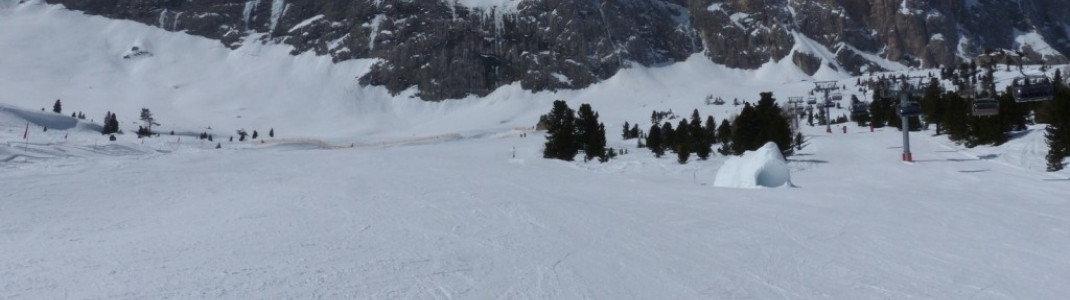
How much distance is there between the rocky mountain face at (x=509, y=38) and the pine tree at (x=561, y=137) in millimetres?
126336

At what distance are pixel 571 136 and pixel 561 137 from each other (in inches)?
23.6

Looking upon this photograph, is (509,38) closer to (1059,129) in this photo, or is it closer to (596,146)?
(596,146)

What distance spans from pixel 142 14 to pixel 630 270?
19803cm

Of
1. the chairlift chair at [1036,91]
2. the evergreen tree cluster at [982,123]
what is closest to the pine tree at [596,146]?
the chairlift chair at [1036,91]

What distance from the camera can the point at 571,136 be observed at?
35.6 metres

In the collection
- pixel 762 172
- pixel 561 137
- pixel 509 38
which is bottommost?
pixel 762 172

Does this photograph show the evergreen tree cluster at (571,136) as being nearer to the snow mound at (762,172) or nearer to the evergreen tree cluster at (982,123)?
the snow mound at (762,172)

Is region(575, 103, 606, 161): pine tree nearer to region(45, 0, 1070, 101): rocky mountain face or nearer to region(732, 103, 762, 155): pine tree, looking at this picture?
region(732, 103, 762, 155): pine tree

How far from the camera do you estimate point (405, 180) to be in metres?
20.9

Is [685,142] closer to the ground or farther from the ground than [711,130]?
closer to the ground

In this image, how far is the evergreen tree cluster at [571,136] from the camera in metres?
34.6

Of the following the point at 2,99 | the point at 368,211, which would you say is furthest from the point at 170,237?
the point at 2,99

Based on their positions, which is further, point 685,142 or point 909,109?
point 685,142

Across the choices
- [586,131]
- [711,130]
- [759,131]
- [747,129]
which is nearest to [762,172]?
[759,131]
